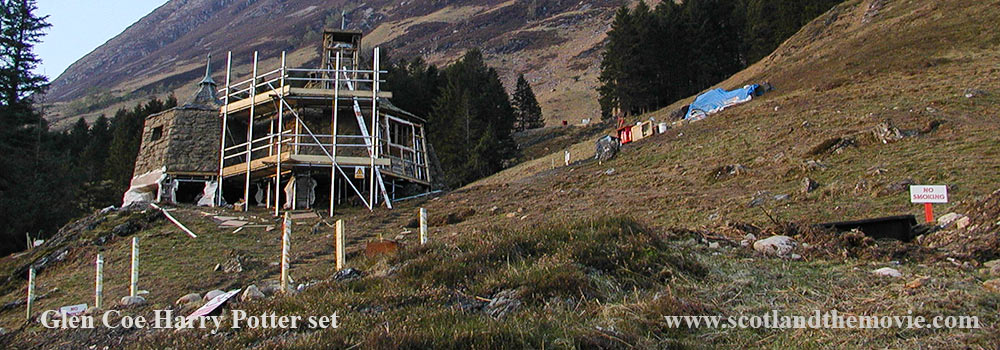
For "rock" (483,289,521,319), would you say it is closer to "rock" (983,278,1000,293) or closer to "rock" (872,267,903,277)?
"rock" (872,267,903,277)

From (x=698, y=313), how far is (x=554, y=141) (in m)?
41.1

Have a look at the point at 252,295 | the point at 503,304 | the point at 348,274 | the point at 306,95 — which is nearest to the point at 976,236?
the point at 503,304

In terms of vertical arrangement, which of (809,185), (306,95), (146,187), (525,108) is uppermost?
(525,108)

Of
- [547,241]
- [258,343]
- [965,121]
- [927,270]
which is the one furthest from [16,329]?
[965,121]

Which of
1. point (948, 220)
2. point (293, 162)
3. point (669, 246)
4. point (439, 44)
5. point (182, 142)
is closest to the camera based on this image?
point (669, 246)

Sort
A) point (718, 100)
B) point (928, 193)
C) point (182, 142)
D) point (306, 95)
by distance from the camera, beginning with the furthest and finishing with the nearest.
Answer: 1. point (718, 100)
2. point (182, 142)
3. point (306, 95)
4. point (928, 193)

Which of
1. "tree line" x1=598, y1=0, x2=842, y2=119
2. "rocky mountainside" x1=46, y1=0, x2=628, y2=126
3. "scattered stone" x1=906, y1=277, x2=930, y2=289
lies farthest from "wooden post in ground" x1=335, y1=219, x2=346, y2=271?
"rocky mountainside" x1=46, y1=0, x2=628, y2=126

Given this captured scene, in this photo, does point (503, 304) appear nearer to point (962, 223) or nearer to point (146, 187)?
point (962, 223)

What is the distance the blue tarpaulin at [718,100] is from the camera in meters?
33.2

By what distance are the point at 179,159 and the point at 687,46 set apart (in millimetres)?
41497

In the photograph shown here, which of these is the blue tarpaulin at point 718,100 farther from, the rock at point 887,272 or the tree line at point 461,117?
the rock at point 887,272

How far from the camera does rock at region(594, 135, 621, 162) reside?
2617 centimetres

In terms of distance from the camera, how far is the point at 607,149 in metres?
26.6

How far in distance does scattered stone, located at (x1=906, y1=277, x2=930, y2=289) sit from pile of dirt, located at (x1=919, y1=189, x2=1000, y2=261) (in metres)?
1.44
